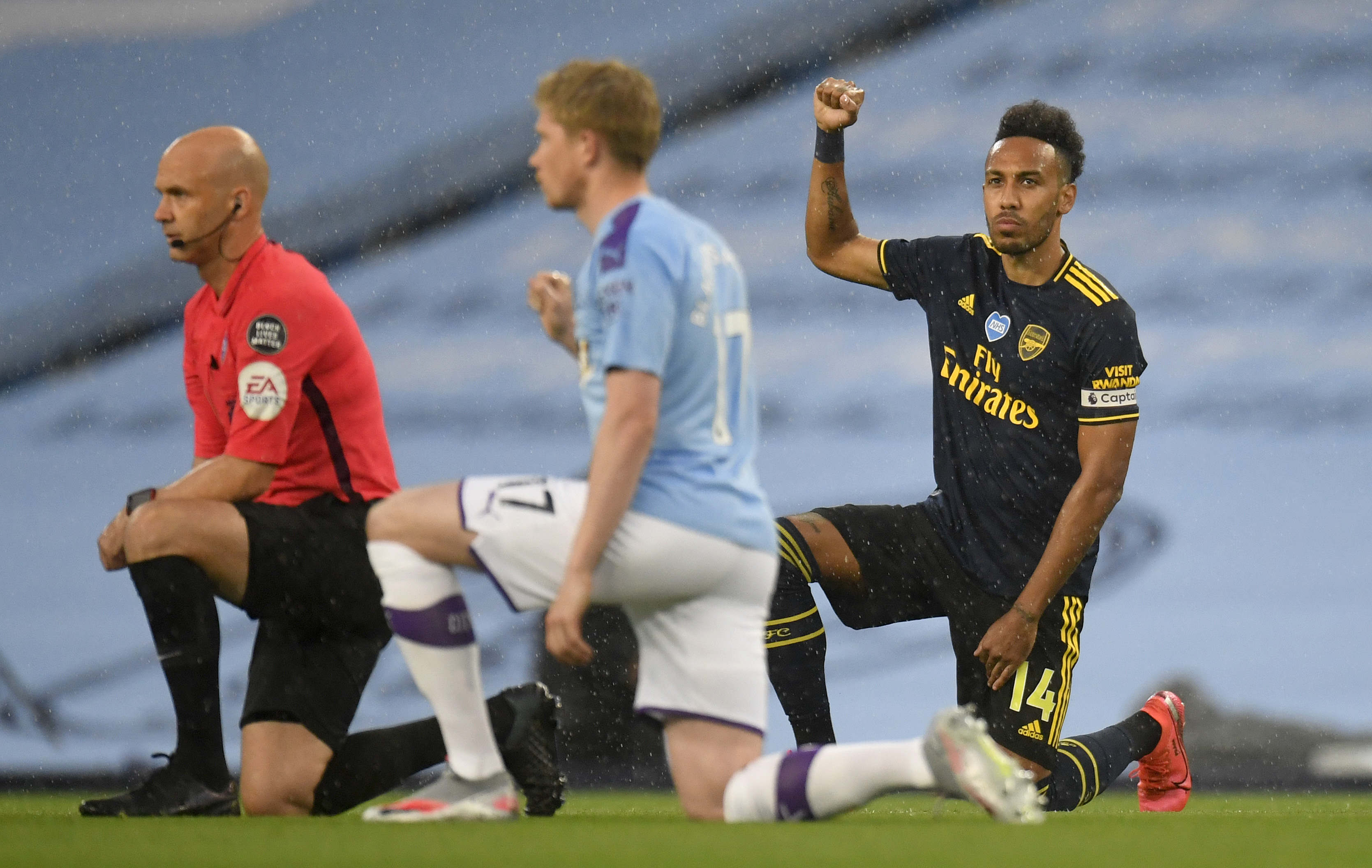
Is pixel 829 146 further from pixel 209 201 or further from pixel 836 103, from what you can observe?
pixel 209 201

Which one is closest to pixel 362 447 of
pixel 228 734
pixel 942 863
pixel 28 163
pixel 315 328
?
pixel 315 328

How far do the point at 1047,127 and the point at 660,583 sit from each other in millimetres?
2371

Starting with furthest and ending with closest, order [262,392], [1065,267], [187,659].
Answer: [1065,267] < [262,392] < [187,659]

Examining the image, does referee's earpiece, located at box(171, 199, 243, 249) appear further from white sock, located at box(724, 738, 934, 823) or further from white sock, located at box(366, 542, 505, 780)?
white sock, located at box(724, 738, 934, 823)

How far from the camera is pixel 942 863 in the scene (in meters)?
2.20

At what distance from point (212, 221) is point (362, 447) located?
2.21 ft

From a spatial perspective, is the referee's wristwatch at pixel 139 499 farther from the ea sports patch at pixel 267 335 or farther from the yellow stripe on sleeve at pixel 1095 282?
the yellow stripe on sleeve at pixel 1095 282

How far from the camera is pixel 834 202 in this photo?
4.64 meters

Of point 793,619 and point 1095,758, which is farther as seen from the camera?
point 1095,758

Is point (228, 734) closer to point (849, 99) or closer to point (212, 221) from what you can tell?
point (212, 221)

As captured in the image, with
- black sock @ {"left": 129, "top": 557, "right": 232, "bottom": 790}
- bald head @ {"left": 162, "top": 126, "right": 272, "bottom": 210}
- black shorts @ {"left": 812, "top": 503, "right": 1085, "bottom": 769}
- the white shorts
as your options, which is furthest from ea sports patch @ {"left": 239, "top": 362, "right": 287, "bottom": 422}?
black shorts @ {"left": 812, "top": 503, "right": 1085, "bottom": 769}

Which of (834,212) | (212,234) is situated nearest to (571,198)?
(212,234)

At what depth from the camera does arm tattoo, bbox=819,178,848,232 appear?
4.61m

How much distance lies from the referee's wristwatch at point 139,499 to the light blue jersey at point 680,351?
1317 mm
